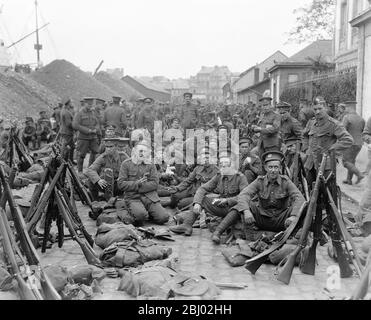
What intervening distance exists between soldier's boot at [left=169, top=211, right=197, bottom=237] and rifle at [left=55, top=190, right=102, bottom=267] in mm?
1799

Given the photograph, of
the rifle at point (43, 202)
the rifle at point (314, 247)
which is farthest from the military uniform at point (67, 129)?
the rifle at point (314, 247)

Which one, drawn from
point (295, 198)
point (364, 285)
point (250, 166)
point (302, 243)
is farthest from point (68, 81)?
point (364, 285)

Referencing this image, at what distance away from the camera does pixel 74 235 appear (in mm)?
6215

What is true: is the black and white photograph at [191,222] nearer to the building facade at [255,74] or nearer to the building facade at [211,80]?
the building facade at [255,74]

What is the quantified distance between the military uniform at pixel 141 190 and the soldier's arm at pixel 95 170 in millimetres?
686

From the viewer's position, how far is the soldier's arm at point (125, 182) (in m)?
8.20

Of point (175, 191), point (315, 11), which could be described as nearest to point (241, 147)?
point (175, 191)

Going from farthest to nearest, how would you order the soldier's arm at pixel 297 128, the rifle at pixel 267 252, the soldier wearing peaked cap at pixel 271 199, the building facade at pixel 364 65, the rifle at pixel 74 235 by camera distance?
the building facade at pixel 364 65, the soldier's arm at pixel 297 128, the soldier wearing peaked cap at pixel 271 199, the rifle at pixel 74 235, the rifle at pixel 267 252

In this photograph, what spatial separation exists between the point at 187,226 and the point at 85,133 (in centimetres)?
565

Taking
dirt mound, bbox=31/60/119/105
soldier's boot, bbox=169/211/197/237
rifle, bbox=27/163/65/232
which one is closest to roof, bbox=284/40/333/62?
dirt mound, bbox=31/60/119/105

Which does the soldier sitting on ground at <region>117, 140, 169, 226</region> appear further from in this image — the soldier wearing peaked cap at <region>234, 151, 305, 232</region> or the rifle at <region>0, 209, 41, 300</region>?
the rifle at <region>0, 209, 41, 300</region>

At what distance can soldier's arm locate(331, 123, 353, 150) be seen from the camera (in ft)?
27.0

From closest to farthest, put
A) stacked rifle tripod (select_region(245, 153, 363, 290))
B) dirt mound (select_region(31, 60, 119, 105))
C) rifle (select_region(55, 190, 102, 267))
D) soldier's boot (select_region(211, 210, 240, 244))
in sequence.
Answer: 1. stacked rifle tripod (select_region(245, 153, 363, 290))
2. rifle (select_region(55, 190, 102, 267))
3. soldier's boot (select_region(211, 210, 240, 244))
4. dirt mound (select_region(31, 60, 119, 105))
